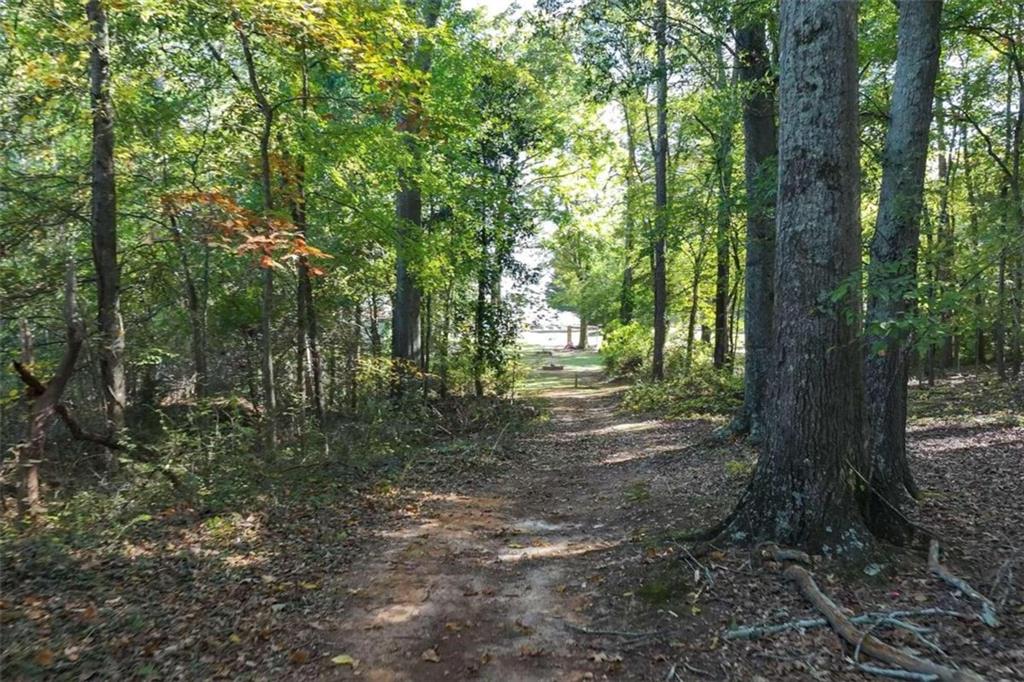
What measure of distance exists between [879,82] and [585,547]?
41.6 ft

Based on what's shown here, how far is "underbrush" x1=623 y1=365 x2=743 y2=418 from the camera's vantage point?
16.2m

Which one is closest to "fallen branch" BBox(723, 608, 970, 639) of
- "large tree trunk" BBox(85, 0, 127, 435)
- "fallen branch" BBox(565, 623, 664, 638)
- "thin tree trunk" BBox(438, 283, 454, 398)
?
"fallen branch" BBox(565, 623, 664, 638)

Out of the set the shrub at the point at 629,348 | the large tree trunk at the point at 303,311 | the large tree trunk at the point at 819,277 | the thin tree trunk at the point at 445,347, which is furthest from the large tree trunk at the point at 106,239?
the shrub at the point at 629,348

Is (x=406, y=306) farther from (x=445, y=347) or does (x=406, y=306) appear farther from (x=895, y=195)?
(x=895, y=195)

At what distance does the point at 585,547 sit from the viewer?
6652 mm

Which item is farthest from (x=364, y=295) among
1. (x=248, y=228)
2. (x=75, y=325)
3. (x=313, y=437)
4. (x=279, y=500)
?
(x=75, y=325)

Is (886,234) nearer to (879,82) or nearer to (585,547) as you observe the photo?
(585,547)

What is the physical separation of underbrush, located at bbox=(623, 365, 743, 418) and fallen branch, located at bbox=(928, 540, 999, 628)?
10558 mm

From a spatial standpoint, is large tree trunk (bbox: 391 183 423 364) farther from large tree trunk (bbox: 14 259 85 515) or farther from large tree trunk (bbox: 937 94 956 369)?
large tree trunk (bbox: 937 94 956 369)

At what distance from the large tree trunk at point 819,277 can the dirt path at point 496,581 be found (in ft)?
6.50

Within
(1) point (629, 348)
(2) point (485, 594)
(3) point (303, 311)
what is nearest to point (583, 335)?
(1) point (629, 348)

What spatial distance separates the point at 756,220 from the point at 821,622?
25.0 feet

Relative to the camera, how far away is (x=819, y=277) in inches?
194

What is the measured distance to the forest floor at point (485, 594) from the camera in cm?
414
